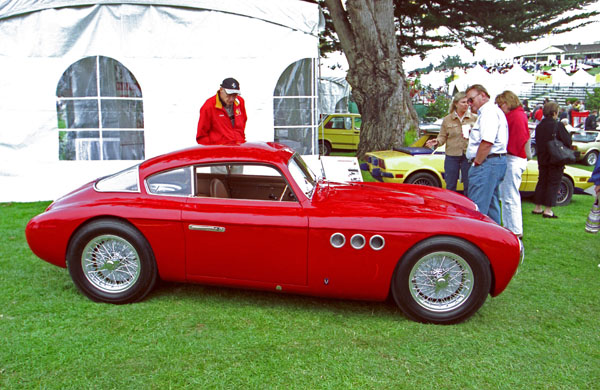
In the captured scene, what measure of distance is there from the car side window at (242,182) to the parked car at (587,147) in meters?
13.3

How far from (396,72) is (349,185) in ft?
25.9

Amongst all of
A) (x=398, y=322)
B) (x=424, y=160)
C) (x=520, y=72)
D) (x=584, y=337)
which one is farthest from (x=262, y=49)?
(x=520, y=72)

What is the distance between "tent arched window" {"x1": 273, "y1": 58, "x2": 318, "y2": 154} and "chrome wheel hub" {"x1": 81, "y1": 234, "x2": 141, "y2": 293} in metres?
4.96

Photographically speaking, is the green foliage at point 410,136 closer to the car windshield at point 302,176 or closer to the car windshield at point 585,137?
the car windshield at point 585,137

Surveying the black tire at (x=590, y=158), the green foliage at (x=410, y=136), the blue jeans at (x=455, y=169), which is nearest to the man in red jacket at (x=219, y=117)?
the blue jeans at (x=455, y=169)

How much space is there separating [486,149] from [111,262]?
3.92m

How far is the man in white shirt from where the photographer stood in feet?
17.8

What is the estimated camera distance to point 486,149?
545cm

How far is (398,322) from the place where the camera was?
3.84 meters

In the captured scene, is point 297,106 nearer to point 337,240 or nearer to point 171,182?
point 171,182

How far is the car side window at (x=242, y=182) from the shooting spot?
4.17 metres

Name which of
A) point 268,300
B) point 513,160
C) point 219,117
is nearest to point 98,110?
point 219,117

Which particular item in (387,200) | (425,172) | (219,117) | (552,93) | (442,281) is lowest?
(442,281)

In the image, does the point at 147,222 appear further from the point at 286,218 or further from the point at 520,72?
the point at 520,72
